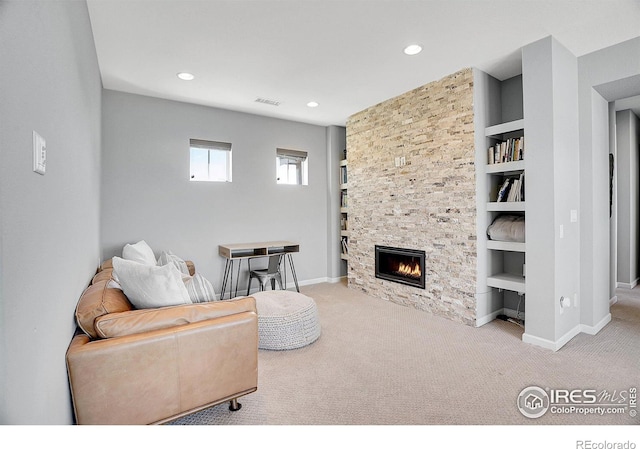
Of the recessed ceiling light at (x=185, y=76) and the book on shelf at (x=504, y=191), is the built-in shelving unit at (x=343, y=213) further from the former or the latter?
the recessed ceiling light at (x=185, y=76)

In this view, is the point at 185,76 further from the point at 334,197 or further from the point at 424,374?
the point at 424,374

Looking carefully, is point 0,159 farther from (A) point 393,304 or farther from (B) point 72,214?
(A) point 393,304

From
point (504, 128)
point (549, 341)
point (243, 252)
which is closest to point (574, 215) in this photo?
point (504, 128)

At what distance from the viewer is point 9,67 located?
796mm

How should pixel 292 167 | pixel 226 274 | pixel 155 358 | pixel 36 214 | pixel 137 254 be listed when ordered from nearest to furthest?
1. pixel 36 214
2. pixel 155 358
3. pixel 137 254
4. pixel 226 274
5. pixel 292 167

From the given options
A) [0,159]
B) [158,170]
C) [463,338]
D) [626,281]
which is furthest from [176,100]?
[626,281]

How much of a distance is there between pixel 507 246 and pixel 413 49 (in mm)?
2074

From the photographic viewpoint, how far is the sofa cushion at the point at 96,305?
1.58m

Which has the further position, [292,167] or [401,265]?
[292,167]

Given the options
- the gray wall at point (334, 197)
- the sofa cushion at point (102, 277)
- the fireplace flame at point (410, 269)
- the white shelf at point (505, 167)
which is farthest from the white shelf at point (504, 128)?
the sofa cushion at point (102, 277)

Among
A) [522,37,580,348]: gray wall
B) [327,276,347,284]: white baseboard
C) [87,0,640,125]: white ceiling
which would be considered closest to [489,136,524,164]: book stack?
[522,37,580,348]: gray wall

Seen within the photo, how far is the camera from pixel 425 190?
377cm

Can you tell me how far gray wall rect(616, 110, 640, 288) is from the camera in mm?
4777
